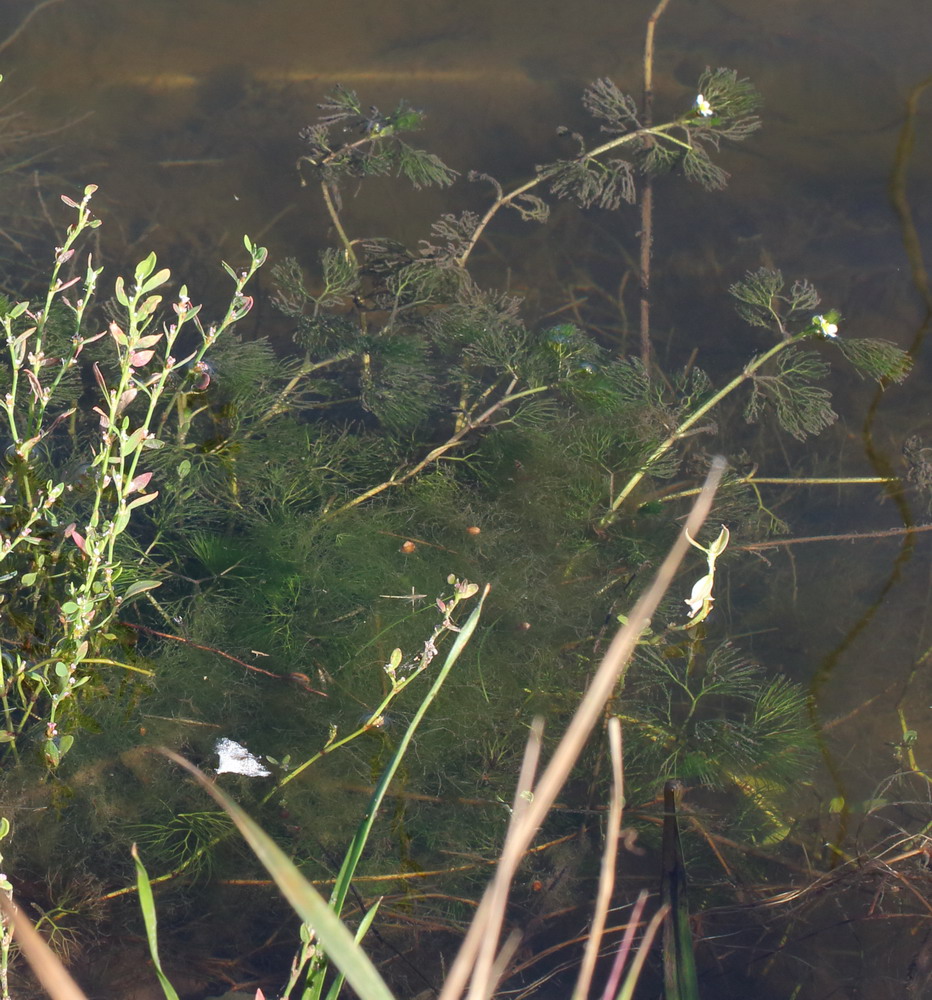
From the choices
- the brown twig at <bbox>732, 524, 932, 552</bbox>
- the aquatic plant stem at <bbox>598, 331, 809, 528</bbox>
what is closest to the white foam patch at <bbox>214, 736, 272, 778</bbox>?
the aquatic plant stem at <bbox>598, 331, 809, 528</bbox>

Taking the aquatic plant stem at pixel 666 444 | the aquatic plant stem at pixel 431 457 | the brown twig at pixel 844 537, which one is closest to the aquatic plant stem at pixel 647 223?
the aquatic plant stem at pixel 666 444

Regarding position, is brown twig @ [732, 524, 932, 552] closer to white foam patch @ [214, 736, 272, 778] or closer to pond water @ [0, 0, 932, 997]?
pond water @ [0, 0, 932, 997]

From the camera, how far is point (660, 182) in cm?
399

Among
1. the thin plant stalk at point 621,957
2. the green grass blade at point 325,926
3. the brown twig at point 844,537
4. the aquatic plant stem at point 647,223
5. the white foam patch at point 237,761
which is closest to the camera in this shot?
the green grass blade at point 325,926

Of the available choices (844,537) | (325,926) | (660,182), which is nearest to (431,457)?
(844,537)

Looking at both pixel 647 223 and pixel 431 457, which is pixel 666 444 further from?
Answer: pixel 647 223

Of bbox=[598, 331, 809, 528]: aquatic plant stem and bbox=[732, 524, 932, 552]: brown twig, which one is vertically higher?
bbox=[598, 331, 809, 528]: aquatic plant stem

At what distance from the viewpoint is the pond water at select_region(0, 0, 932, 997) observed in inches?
120

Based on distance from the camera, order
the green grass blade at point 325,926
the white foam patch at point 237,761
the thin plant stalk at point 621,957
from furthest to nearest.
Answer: the white foam patch at point 237,761 < the thin plant stalk at point 621,957 < the green grass blade at point 325,926

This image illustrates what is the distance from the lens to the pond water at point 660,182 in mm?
3053

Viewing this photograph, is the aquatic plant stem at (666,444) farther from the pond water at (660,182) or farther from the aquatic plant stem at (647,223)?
the aquatic plant stem at (647,223)

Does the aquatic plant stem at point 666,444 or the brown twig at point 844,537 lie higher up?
the aquatic plant stem at point 666,444

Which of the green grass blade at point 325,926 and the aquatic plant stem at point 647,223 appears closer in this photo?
the green grass blade at point 325,926

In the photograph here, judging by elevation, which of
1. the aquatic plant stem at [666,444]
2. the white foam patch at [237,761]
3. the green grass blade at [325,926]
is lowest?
the white foam patch at [237,761]
